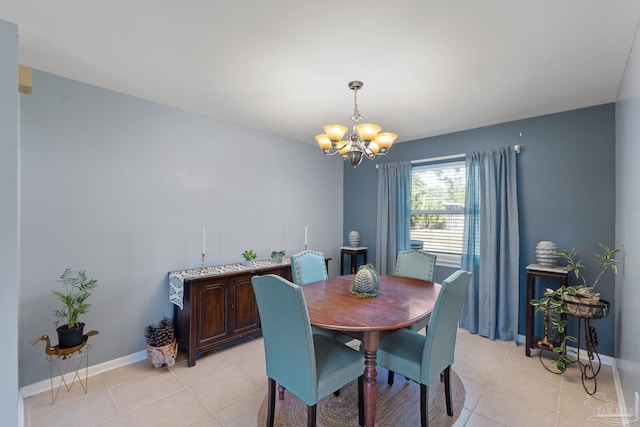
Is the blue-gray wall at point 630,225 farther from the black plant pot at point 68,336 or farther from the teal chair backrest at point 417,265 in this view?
the black plant pot at point 68,336

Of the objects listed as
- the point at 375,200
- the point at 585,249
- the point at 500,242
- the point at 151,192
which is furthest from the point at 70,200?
the point at 585,249

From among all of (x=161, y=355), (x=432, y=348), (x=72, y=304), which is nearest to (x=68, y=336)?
(x=72, y=304)

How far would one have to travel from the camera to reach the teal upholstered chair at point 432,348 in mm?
1685

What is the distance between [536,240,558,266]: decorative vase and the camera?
288 centimetres

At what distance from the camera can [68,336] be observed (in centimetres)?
211

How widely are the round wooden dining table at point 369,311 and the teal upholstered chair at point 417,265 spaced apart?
28cm

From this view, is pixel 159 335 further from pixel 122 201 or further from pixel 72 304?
pixel 122 201

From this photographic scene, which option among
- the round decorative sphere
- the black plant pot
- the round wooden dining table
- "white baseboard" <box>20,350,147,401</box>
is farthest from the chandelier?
"white baseboard" <box>20,350,147,401</box>

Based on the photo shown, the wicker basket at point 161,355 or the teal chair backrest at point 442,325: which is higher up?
the teal chair backrest at point 442,325

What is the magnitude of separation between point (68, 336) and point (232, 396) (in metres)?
1.28

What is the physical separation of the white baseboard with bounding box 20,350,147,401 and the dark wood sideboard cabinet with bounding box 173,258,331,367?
358 millimetres

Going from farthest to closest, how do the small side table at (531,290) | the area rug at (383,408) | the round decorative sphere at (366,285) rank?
1. the small side table at (531,290)
2. the round decorative sphere at (366,285)
3. the area rug at (383,408)

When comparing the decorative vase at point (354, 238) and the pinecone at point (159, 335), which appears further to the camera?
the decorative vase at point (354, 238)

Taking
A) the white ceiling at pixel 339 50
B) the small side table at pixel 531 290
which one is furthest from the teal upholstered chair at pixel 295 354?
the small side table at pixel 531 290
